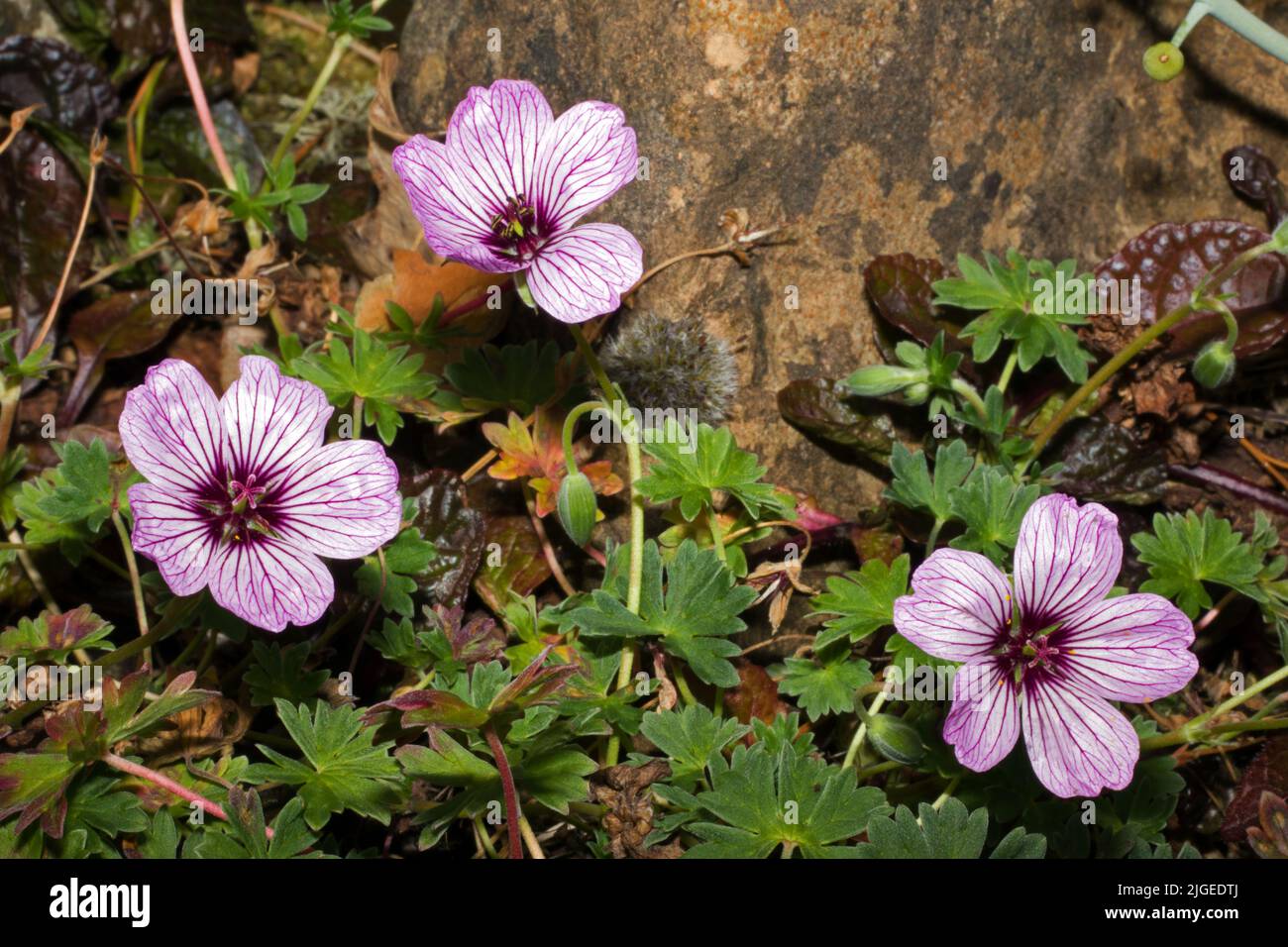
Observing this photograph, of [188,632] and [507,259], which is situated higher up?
[507,259]

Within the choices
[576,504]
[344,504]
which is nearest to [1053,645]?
[576,504]

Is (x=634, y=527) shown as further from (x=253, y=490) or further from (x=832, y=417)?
(x=253, y=490)

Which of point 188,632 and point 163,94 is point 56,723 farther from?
point 163,94

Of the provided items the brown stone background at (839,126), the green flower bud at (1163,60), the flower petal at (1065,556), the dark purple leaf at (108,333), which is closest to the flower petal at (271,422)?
the brown stone background at (839,126)

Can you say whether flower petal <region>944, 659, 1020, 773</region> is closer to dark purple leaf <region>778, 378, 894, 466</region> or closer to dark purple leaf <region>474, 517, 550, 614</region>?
dark purple leaf <region>778, 378, 894, 466</region>
